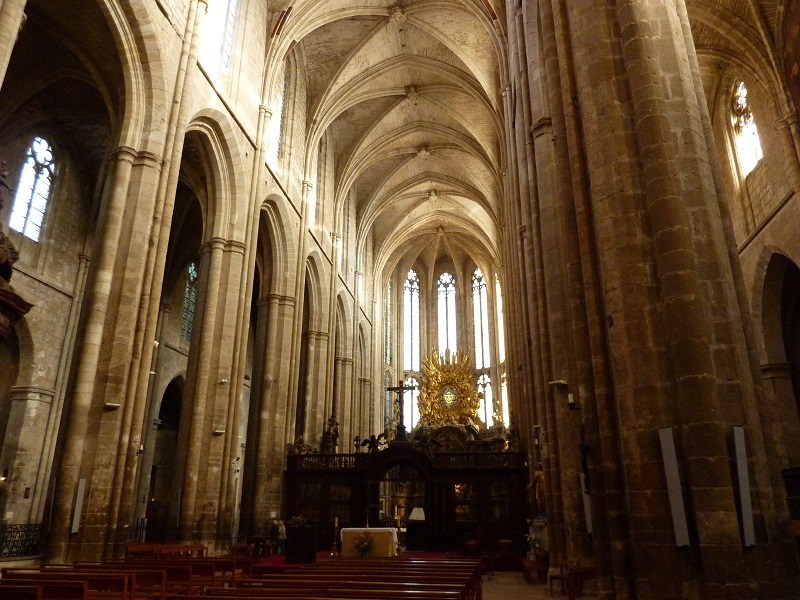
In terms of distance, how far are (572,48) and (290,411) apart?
13.4 metres

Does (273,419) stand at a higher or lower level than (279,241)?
lower

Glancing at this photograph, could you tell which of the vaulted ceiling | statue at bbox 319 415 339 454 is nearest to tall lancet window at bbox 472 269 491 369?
the vaulted ceiling

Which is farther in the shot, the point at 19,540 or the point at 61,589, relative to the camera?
the point at 19,540

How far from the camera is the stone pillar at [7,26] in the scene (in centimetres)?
757

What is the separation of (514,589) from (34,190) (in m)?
14.7

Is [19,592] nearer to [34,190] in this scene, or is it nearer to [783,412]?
[34,190]

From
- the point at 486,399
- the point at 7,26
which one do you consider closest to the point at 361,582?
the point at 7,26

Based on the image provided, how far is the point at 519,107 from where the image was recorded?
13.1 metres

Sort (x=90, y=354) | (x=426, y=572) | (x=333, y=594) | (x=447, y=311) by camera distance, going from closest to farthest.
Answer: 1. (x=333, y=594)
2. (x=426, y=572)
3. (x=90, y=354)
4. (x=447, y=311)

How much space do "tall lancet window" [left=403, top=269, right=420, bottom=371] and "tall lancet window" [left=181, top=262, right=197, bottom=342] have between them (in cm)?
1727

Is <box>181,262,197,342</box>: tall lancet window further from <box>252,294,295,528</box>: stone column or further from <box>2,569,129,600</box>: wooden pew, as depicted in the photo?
<box>2,569,129,600</box>: wooden pew

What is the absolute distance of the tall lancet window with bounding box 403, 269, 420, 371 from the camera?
37719mm

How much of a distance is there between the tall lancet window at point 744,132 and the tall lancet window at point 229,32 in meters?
13.0

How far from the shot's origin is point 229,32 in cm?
1530
